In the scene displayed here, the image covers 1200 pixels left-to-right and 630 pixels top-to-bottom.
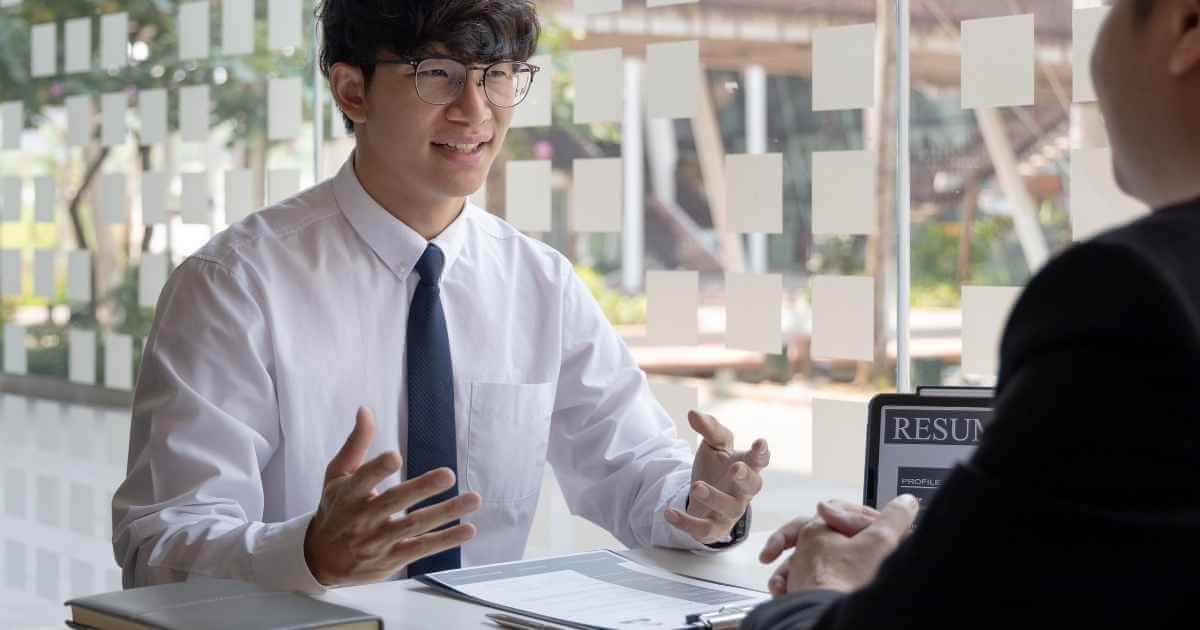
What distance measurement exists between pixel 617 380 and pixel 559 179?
1.45m

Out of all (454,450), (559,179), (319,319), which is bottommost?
(454,450)

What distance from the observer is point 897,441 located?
171 centimetres

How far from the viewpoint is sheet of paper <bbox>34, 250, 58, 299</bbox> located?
230 inches

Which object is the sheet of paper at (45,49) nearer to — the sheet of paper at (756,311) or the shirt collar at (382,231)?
the sheet of paper at (756,311)

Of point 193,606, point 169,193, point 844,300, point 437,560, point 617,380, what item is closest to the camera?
point 193,606

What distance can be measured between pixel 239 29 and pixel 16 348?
2183mm

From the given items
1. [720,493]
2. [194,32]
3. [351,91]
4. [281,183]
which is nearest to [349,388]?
[351,91]

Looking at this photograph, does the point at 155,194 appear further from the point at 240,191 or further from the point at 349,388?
the point at 349,388

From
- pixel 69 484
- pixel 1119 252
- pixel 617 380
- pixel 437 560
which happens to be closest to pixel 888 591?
pixel 1119 252

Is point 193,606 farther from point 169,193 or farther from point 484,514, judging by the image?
point 169,193

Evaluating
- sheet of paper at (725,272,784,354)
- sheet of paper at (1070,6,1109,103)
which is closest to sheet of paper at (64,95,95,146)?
sheet of paper at (725,272,784,354)

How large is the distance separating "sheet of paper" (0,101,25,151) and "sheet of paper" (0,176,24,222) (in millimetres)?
159

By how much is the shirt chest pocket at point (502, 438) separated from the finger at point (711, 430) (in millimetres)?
419

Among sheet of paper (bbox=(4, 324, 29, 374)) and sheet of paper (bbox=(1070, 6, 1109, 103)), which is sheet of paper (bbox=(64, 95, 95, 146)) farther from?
sheet of paper (bbox=(1070, 6, 1109, 103))
